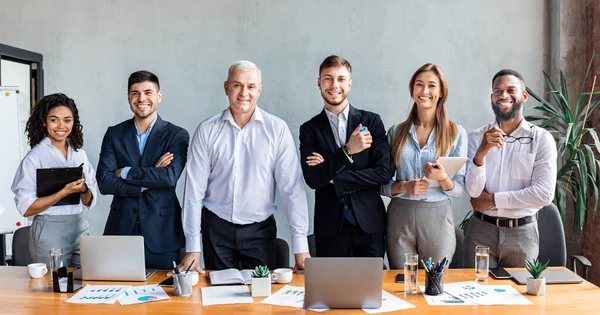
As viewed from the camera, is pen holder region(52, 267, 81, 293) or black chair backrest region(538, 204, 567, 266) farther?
black chair backrest region(538, 204, 567, 266)

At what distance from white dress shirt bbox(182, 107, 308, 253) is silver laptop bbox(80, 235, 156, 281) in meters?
0.54

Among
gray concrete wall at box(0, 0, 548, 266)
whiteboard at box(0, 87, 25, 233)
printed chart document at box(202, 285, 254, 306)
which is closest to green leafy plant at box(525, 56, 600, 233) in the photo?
gray concrete wall at box(0, 0, 548, 266)

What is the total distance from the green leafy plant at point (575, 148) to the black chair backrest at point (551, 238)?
74cm

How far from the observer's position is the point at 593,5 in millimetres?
4539

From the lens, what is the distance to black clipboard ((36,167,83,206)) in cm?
346

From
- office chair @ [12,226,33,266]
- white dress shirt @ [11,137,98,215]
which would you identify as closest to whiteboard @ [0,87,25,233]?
office chair @ [12,226,33,266]

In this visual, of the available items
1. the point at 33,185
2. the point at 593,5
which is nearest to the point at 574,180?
the point at 593,5

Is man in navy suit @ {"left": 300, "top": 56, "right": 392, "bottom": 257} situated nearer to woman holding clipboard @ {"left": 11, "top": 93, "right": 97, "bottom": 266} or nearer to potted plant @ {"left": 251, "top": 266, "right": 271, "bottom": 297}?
potted plant @ {"left": 251, "top": 266, "right": 271, "bottom": 297}

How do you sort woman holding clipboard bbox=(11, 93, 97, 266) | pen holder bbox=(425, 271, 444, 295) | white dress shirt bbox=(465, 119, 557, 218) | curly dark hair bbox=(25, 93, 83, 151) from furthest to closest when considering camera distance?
curly dark hair bbox=(25, 93, 83, 151), woman holding clipboard bbox=(11, 93, 97, 266), white dress shirt bbox=(465, 119, 557, 218), pen holder bbox=(425, 271, 444, 295)

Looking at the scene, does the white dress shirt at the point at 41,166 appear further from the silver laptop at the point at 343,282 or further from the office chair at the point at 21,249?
the silver laptop at the point at 343,282

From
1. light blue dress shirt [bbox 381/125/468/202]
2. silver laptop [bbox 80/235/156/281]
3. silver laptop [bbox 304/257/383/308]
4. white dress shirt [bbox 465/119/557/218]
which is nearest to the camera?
silver laptop [bbox 304/257/383/308]

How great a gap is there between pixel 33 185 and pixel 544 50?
418 cm

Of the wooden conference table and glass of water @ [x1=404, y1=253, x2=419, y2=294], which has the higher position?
glass of water @ [x1=404, y1=253, x2=419, y2=294]

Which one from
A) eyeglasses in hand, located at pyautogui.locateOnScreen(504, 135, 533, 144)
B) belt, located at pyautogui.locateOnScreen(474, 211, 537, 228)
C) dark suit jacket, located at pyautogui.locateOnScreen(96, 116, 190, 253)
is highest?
eyeglasses in hand, located at pyautogui.locateOnScreen(504, 135, 533, 144)
